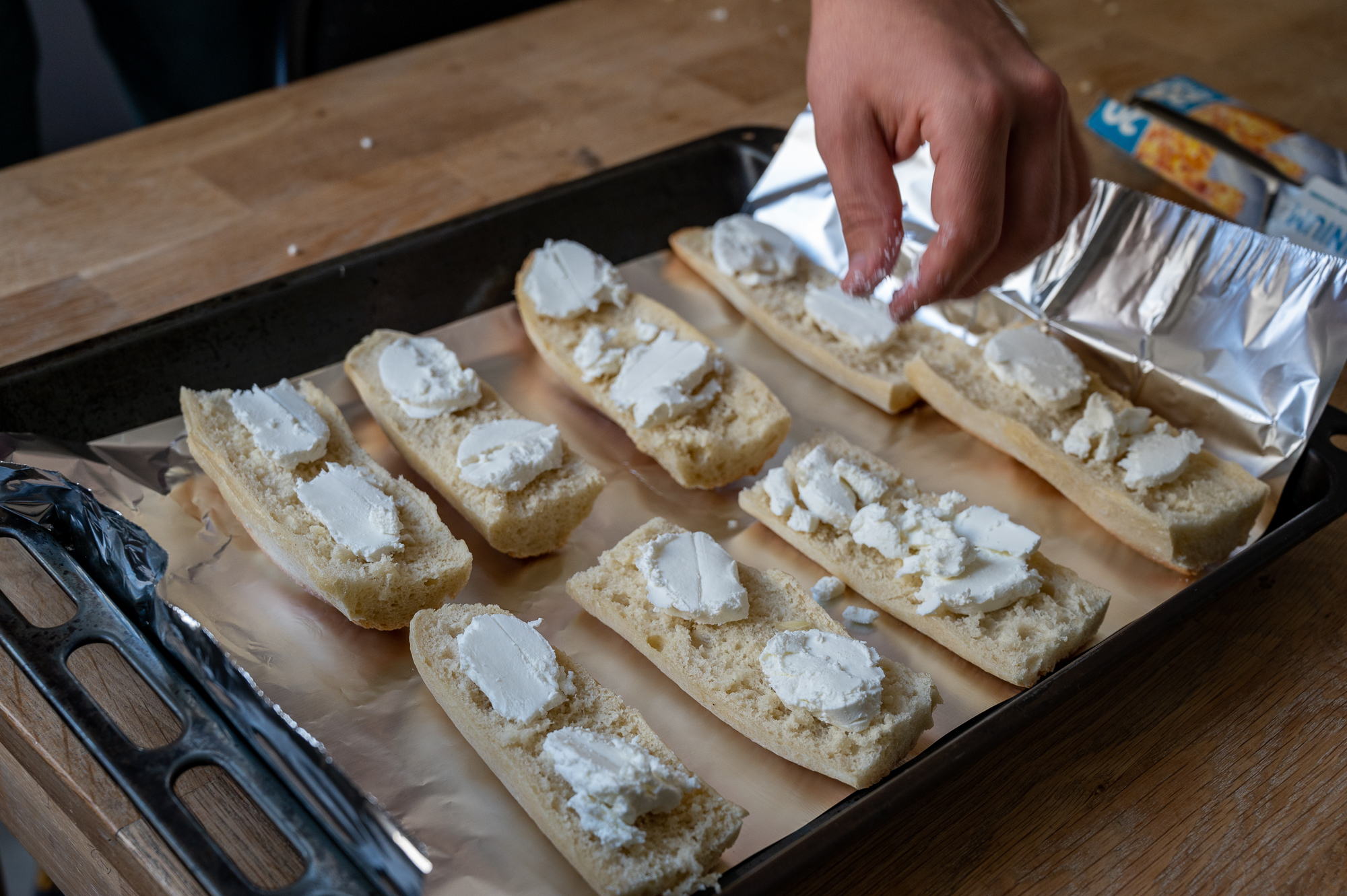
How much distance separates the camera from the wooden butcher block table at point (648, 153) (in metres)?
1.78

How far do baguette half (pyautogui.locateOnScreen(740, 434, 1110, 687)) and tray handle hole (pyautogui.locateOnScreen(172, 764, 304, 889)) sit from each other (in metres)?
1.20

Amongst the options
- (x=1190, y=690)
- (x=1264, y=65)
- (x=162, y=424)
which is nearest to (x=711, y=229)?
(x=162, y=424)

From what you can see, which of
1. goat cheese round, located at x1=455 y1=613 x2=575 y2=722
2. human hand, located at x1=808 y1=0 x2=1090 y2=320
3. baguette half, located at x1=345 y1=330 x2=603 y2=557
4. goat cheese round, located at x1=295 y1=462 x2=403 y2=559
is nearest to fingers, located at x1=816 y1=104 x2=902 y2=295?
human hand, located at x1=808 y1=0 x2=1090 y2=320

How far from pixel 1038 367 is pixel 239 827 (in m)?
2.06

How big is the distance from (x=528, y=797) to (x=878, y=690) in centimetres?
65

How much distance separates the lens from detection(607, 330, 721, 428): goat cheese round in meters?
2.51

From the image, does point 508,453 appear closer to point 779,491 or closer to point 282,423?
point 282,423

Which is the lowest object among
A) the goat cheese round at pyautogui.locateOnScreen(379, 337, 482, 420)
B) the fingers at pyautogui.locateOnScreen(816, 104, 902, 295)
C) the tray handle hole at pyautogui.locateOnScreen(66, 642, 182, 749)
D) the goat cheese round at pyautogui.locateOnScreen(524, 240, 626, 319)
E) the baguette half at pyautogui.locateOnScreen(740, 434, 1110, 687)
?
the baguette half at pyautogui.locateOnScreen(740, 434, 1110, 687)

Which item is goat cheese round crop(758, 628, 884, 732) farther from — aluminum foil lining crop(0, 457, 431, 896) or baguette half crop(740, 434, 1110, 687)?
aluminum foil lining crop(0, 457, 431, 896)

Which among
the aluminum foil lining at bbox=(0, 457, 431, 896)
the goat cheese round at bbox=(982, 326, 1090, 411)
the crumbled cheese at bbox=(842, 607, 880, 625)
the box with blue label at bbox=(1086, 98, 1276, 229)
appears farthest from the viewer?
the box with blue label at bbox=(1086, 98, 1276, 229)

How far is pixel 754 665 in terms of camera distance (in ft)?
6.64

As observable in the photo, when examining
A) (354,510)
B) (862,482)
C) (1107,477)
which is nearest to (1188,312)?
(1107,477)

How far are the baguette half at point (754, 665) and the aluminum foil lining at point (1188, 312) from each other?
1176mm

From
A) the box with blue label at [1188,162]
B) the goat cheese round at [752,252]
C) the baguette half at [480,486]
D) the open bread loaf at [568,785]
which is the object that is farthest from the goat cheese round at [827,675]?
the box with blue label at [1188,162]
